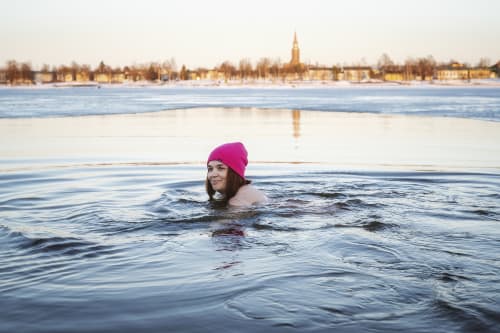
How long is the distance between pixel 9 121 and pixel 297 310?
21.4 metres

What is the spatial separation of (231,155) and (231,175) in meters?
0.30

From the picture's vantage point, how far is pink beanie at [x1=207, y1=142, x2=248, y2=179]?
7449 millimetres

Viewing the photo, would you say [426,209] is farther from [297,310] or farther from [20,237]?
[20,237]

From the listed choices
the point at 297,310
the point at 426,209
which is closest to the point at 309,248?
the point at 297,310

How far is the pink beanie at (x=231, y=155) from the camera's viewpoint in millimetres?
7449

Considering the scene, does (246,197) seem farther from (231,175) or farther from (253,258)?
(253,258)

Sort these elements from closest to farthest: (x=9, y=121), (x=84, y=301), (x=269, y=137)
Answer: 1. (x=84, y=301)
2. (x=269, y=137)
3. (x=9, y=121)

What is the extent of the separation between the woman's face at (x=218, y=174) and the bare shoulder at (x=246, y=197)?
202mm

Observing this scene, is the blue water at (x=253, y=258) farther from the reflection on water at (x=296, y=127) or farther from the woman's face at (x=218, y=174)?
the reflection on water at (x=296, y=127)

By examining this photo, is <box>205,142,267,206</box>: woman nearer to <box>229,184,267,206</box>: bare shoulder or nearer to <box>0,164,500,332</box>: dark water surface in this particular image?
<box>229,184,267,206</box>: bare shoulder

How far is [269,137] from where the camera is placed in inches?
682

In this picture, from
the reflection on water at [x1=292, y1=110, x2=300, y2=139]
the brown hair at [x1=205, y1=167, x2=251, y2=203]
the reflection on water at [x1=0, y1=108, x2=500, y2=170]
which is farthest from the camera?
the reflection on water at [x1=292, y1=110, x2=300, y2=139]

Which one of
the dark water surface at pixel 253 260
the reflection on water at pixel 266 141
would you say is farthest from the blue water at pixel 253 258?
the reflection on water at pixel 266 141

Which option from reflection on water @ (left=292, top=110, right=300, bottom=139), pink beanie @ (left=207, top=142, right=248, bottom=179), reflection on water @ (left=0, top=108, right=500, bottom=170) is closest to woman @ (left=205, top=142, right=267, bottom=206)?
pink beanie @ (left=207, top=142, right=248, bottom=179)
